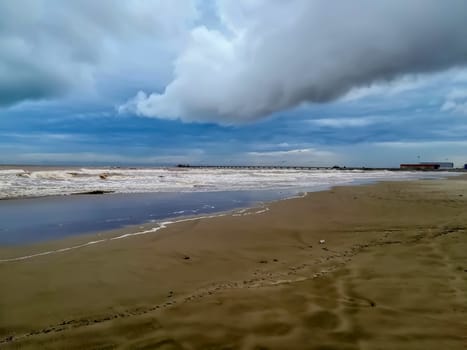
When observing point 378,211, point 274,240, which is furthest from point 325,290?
point 378,211

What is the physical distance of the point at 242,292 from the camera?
4281 mm

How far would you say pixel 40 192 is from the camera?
60.3 feet

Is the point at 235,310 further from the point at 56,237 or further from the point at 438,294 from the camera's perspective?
the point at 56,237

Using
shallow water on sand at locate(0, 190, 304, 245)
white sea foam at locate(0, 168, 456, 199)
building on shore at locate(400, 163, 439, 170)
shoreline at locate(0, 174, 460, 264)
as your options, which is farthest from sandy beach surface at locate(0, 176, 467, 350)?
building on shore at locate(400, 163, 439, 170)

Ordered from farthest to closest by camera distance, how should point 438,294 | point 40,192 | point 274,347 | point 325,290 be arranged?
point 40,192, point 325,290, point 438,294, point 274,347

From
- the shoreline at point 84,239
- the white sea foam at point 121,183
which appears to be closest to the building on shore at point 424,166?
the white sea foam at point 121,183

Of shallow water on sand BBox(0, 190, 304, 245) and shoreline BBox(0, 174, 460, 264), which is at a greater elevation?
shallow water on sand BBox(0, 190, 304, 245)

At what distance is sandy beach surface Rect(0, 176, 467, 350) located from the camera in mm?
3098

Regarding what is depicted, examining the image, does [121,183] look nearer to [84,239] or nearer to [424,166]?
[84,239]

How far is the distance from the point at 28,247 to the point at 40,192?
44.9 feet

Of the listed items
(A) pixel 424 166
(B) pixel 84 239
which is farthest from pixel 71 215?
(A) pixel 424 166

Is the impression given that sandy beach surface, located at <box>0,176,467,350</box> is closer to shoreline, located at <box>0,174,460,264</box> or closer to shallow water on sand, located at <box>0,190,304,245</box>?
shoreline, located at <box>0,174,460,264</box>

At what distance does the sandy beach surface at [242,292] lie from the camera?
3.10 meters

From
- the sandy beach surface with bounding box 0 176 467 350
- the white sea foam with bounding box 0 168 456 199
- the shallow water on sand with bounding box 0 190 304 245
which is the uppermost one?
the white sea foam with bounding box 0 168 456 199
